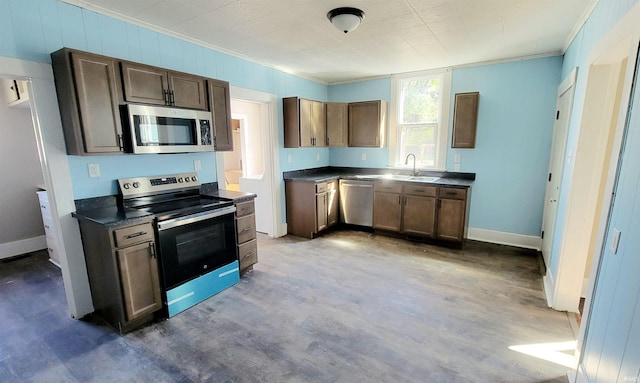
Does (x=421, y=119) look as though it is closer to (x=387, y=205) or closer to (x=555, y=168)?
(x=387, y=205)

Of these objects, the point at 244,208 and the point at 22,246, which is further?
the point at 22,246

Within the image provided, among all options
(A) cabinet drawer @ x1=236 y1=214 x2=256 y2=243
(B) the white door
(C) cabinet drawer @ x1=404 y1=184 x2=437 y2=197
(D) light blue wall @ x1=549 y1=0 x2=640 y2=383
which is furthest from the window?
(A) cabinet drawer @ x1=236 y1=214 x2=256 y2=243

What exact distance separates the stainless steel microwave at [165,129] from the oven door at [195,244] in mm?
692

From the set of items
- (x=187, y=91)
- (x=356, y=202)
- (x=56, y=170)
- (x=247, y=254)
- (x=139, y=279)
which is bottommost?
(x=247, y=254)

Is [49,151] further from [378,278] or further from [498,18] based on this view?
[498,18]

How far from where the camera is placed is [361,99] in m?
5.11

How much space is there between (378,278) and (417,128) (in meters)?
2.68

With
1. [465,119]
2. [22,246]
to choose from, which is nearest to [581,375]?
[465,119]

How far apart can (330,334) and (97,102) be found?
101 inches

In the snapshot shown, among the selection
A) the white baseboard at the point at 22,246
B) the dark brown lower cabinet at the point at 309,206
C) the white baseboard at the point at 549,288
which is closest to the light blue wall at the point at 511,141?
the white baseboard at the point at 549,288

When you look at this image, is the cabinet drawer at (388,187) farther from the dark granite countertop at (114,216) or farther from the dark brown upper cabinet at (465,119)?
the dark granite countertop at (114,216)

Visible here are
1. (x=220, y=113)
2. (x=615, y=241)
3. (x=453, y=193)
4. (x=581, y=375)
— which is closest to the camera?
(x=615, y=241)

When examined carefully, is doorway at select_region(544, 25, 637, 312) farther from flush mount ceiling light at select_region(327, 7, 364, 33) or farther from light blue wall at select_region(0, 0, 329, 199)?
light blue wall at select_region(0, 0, 329, 199)

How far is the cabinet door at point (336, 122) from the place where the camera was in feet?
Answer: 16.0
